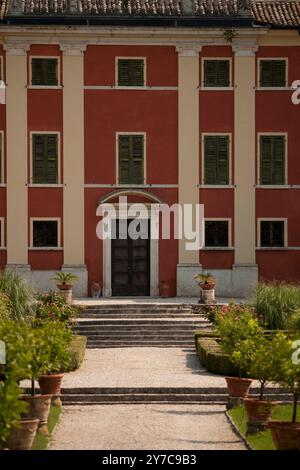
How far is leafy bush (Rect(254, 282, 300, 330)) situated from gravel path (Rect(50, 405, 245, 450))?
8870 millimetres

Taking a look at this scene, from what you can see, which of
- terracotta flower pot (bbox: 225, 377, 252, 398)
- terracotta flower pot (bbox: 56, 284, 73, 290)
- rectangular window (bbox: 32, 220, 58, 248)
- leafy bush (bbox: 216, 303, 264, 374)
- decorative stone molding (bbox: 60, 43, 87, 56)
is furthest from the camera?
rectangular window (bbox: 32, 220, 58, 248)

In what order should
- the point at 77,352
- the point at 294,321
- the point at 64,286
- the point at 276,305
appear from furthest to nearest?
the point at 64,286, the point at 276,305, the point at 294,321, the point at 77,352

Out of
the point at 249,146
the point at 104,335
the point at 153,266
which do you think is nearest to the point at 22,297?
the point at 104,335

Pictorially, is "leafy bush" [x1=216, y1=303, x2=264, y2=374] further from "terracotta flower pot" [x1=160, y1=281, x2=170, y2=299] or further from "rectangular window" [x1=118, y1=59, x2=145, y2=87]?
"rectangular window" [x1=118, y1=59, x2=145, y2=87]

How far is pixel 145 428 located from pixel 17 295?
12395 mm

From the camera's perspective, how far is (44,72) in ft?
137

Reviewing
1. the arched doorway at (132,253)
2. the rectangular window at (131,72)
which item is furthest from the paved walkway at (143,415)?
the rectangular window at (131,72)

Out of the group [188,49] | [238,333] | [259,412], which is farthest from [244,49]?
[259,412]

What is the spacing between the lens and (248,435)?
68.0 feet

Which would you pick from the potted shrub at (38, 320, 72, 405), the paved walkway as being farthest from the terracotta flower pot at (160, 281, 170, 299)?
the potted shrub at (38, 320, 72, 405)

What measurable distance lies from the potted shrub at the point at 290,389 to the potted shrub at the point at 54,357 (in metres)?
3.91

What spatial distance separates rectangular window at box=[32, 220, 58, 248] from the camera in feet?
137

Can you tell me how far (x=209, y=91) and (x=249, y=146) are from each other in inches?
91.8

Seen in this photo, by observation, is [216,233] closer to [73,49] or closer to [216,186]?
[216,186]
